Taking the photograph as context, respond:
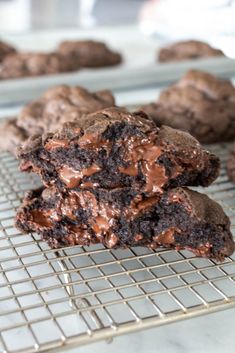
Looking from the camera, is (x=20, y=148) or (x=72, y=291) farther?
(x=20, y=148)

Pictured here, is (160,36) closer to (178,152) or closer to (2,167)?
(2,167)

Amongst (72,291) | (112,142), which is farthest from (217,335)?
(112,142)

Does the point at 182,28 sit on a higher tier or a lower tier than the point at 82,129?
lower

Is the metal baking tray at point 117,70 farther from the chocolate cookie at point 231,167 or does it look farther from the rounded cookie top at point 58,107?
the chocolate cookie at point 231,167

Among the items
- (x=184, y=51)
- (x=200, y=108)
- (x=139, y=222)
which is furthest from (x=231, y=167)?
(x=184, y=51)

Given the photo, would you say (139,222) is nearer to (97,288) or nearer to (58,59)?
(97,288)

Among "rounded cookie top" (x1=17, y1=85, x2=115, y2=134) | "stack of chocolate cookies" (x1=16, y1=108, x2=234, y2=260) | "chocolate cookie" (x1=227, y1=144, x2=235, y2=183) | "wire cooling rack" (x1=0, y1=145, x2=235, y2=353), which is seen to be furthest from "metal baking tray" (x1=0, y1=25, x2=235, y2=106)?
"stack of chocolate cookies" (x1=16, y1=108, x2=234, y2=260)

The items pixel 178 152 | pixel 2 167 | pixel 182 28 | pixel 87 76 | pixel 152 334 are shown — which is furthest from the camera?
pixel 182 28
